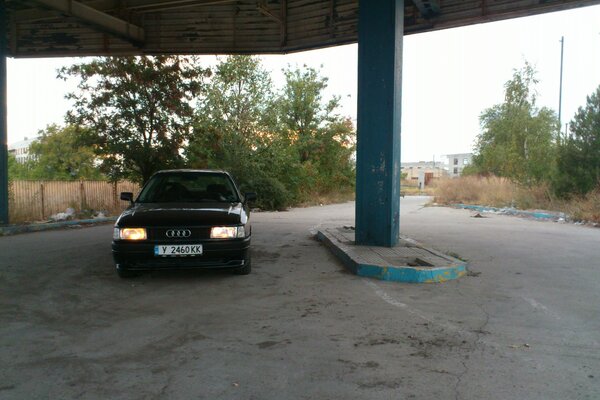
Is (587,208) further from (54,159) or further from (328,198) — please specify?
(54,159)

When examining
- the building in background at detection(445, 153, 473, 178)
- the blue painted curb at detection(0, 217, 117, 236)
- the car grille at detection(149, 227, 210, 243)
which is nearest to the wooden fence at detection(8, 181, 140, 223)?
the blue painted curb at detection(0, 217, 117, 236)

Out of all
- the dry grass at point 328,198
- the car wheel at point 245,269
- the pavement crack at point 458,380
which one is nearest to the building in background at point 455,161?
the dry grass at point 328,198

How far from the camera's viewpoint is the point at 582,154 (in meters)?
17.4

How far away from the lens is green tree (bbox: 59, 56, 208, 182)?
610 inches

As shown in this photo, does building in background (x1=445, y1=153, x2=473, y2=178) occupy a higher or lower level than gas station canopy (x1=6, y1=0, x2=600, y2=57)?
higher

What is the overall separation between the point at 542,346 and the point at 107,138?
15270 millimetres

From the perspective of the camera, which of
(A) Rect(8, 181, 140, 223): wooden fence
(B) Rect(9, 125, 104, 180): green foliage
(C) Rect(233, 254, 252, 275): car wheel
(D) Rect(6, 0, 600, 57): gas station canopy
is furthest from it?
(B) Rect(9, 125, 104, 180): green foliage

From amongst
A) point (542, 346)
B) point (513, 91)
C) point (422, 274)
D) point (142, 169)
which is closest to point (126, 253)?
point (422, 274)

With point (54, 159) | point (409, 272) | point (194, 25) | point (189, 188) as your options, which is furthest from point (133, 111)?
point (54, 159)

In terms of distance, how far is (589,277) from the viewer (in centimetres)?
645

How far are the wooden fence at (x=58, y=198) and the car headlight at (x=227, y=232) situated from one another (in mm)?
10559

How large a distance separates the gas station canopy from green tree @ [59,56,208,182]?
5.52 feet

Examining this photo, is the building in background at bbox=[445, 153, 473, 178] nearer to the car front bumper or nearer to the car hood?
the car hood

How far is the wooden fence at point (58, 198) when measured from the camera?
47.2ft
